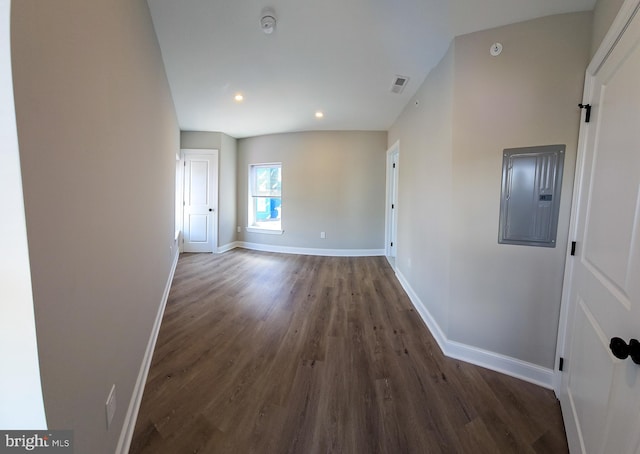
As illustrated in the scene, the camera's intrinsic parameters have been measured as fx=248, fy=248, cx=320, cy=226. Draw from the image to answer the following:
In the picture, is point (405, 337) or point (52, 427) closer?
point (52, 427)

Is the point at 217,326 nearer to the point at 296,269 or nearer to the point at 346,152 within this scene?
the point at 296,269

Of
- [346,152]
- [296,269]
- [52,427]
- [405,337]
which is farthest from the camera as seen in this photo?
[346,152]

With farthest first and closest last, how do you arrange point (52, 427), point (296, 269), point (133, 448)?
point (296, 269) → point (133, 448) → point (52, 427)

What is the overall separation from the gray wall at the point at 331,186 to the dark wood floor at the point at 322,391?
2.46m

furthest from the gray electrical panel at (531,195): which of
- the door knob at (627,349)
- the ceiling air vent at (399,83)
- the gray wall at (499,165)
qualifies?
the ceiling air vent at (399,83)

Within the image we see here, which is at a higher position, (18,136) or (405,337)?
(18,136)

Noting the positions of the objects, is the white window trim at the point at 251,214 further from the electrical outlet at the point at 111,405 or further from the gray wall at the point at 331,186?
the electrical outlet at the point at 111,405

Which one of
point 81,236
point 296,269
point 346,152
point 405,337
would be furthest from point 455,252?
point 346,152

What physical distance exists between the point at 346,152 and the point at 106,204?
4360mm

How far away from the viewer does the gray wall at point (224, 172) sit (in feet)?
16.4

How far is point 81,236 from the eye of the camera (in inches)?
31.5

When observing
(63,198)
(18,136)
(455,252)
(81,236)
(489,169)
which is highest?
(489,169)

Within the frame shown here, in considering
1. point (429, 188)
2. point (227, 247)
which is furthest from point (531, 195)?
point (227, 247)

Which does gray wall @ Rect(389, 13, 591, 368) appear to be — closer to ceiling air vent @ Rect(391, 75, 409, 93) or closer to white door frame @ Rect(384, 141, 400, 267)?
ceiling air vent @ Rect(391, 75, 409, 93)
